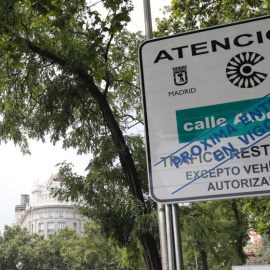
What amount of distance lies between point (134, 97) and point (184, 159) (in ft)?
27.0

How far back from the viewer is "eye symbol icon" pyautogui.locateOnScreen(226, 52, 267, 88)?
4.54ft

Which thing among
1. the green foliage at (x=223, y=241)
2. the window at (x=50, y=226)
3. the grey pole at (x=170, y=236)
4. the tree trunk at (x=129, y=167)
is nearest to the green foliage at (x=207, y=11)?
the tree trunk at (x=129, y=167)

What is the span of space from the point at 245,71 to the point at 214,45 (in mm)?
173

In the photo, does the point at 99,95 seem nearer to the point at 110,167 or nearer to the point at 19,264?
the point at 110,167

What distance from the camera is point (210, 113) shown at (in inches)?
54.2

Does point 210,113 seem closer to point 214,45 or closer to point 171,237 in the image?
point 214,45

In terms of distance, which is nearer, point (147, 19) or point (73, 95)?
point (147, 19)

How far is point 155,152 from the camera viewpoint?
4.67 feet

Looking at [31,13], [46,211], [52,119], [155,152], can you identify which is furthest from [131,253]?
[46,211]

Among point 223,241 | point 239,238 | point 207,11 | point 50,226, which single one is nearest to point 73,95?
point 207,11

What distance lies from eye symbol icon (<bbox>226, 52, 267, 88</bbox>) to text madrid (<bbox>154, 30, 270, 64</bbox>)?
0.18 ft

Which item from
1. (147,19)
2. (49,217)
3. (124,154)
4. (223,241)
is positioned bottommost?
(223,241)

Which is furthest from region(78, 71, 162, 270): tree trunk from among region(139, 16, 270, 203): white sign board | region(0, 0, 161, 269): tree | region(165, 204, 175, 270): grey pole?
region(139, 16, 270, 203): white sign board

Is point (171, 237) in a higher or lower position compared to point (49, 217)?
lower
